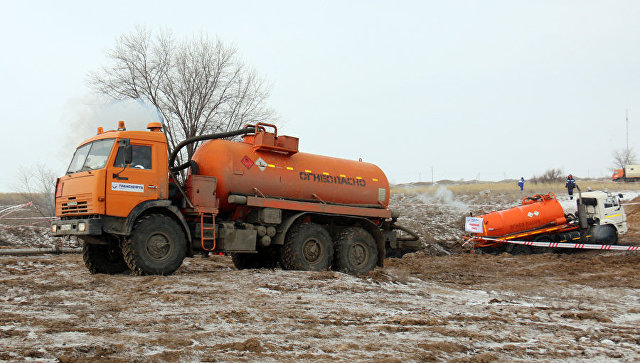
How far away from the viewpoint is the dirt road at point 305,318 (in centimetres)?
541

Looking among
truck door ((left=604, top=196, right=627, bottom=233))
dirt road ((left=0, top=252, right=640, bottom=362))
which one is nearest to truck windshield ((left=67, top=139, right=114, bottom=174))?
dirt road ((left=0, top=252, right=640, bottom=362))

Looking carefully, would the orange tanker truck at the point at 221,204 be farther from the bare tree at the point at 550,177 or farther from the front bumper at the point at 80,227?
the bare tree at the point at 550,177

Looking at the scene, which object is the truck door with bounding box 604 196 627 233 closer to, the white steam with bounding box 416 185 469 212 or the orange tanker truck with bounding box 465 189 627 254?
the orange tanker truck with bounding box 465 189 627 254

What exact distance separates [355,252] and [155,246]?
498 centimetres

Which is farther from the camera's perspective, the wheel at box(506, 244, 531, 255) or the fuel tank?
the wheel at box(506, 244, 531, 255)

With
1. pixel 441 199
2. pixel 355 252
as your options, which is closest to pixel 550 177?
pixel 441 199

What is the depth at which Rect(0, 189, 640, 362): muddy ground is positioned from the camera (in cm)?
540

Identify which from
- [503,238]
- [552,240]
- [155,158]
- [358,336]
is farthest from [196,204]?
[552,240]

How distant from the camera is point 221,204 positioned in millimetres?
12172

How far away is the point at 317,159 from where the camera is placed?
45.2 ft

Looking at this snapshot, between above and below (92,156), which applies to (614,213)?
below

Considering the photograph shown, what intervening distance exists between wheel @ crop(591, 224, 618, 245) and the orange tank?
118 centimetres

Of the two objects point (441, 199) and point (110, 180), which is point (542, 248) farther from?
point (110, 180)

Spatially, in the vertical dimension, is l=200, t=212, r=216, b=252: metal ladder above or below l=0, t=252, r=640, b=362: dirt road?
above
